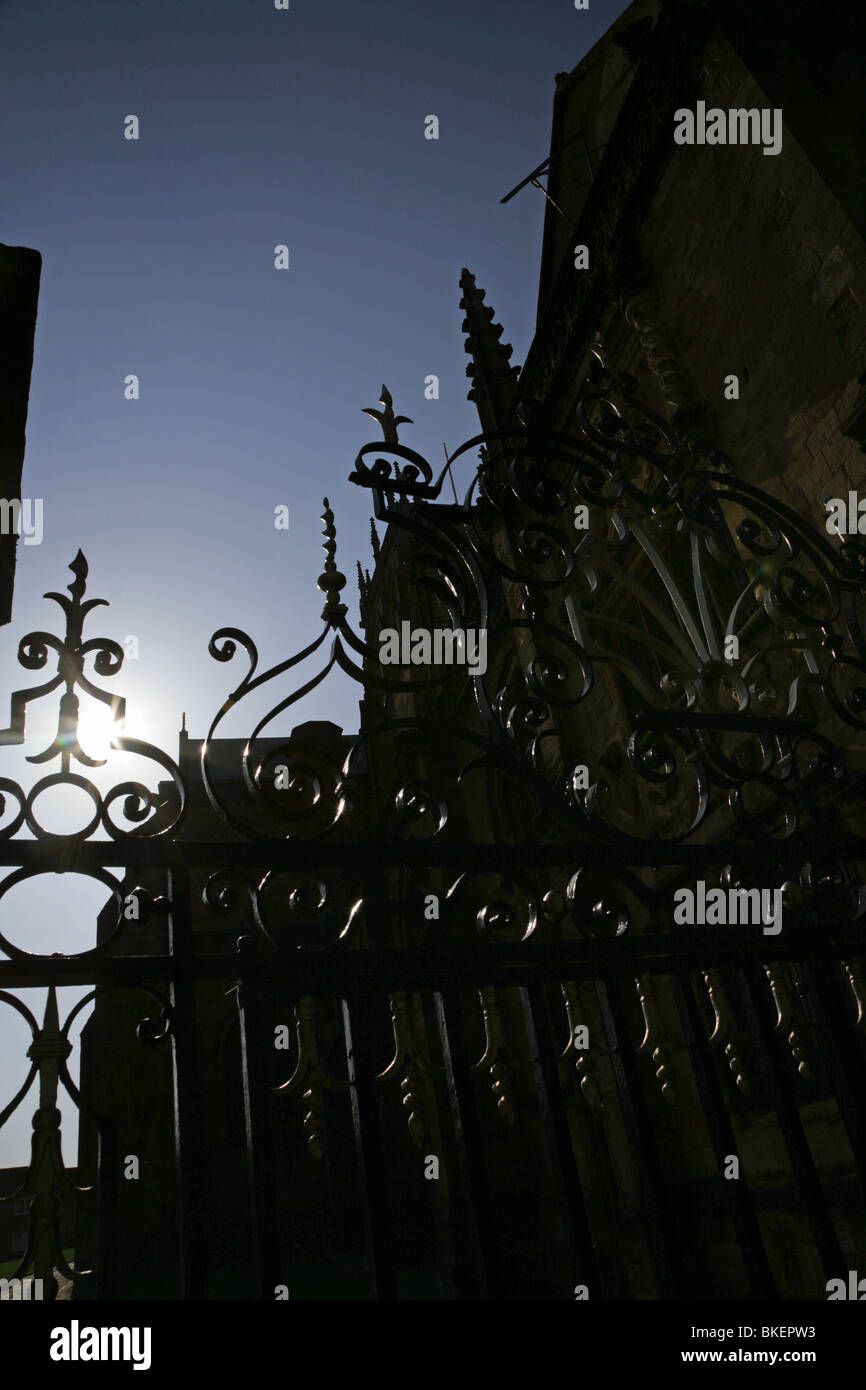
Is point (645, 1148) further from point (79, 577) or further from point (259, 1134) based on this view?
point (79, 577)

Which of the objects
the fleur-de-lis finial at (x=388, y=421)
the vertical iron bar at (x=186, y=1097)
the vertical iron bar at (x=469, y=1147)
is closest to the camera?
the vertical iron bar at (x=186, y=1097)

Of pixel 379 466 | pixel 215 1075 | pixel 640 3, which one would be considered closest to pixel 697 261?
pixel 640 3

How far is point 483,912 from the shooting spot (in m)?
2.32

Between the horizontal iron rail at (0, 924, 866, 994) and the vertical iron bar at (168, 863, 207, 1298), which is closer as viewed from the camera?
the vertical iron bar at (168, 863, 207, 1298)

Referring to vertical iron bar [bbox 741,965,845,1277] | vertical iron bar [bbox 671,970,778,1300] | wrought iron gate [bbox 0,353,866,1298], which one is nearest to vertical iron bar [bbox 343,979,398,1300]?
wrought iron gate [bbox 0,353,866,1298]

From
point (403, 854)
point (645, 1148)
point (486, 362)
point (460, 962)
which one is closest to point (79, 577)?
point (403, 854)

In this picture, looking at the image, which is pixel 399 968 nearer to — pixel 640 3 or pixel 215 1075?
pixel 640 3

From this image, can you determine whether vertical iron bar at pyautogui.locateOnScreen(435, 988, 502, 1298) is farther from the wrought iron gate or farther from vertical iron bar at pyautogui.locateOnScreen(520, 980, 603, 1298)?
vertical iron bar at pyautogui.locateOnScreen(520, 980, 603, 1298)

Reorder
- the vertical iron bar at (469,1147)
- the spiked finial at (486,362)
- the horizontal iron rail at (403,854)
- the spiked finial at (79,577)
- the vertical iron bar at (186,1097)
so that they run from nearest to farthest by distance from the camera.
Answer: the vertical iron bar at (186,1097) < the vertical iron bar at (469,1147) < the horizontal iron rail at (403,854) < the spiked finial at (79,577) < the spiked finial at (486,362)

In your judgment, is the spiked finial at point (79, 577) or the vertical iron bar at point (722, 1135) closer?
the vertical iron bar at point (722, 1135)

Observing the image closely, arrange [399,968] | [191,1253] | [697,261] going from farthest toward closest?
[697,261]
[399,968]
[191,1253]

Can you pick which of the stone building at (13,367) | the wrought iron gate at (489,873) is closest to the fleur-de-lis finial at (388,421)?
the wrought iron gate at (489,873)

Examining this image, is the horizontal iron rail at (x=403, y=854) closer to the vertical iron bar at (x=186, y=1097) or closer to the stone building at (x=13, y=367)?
the vertical iron bar at (x=186, y=1097)
